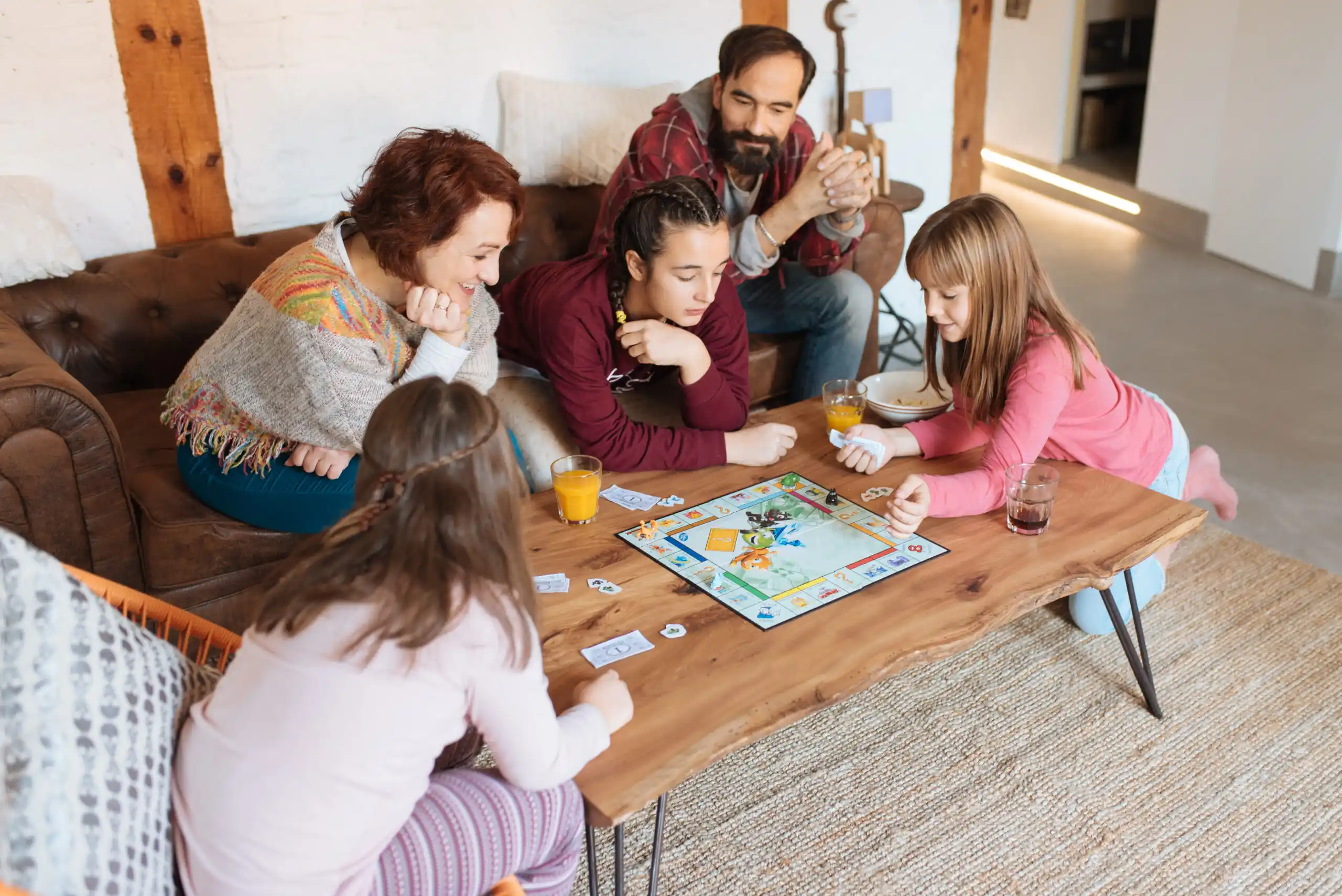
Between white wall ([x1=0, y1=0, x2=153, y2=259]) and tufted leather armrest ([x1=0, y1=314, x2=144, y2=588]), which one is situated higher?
white wall ([x1=0, y1=0, x2=153, y2=259])

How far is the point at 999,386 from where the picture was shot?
6.67ft

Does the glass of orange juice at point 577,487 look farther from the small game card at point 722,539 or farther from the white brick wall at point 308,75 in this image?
the white brick wall at point 308,75

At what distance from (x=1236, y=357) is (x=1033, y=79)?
116 inches

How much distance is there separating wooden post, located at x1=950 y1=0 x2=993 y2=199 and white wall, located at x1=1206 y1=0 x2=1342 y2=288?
1332 mm

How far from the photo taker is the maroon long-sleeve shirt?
2107 millimetres

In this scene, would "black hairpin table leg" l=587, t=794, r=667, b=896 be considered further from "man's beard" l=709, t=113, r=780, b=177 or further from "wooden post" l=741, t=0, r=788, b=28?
"wooden post" l=741, t=0, r=788, b=28

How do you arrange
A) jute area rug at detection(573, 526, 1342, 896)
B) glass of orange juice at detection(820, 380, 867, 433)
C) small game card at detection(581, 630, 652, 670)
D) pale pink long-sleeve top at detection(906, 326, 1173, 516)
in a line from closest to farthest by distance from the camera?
small game card at detection(581, 630, 652, 670) → jute area rug at detection(573, 526, 1342, 896) → pale pink long-sleeve top at detection(906, 326, 1173, 516) → glass of orange juice at detection(820, 380, 867, 433)

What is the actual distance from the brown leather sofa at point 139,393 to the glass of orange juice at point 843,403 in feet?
2.14

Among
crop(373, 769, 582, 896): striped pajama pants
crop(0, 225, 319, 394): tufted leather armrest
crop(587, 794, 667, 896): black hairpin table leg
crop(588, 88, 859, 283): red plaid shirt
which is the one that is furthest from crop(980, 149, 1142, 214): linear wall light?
crop(373, 769, 582, 896): striped pajama pants

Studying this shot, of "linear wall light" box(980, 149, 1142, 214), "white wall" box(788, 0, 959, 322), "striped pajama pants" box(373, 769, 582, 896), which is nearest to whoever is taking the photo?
"striped pajama pants" box(373, 769, 582, 896)

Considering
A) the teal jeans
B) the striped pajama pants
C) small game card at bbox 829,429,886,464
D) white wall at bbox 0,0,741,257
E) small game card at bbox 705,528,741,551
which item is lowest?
the striped pajama pants

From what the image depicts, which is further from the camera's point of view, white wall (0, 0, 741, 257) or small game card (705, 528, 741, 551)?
white wall (0, 0, 741, 257)

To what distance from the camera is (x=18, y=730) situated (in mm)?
1080

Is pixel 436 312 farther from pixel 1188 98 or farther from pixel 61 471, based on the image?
pixel 1188 98
